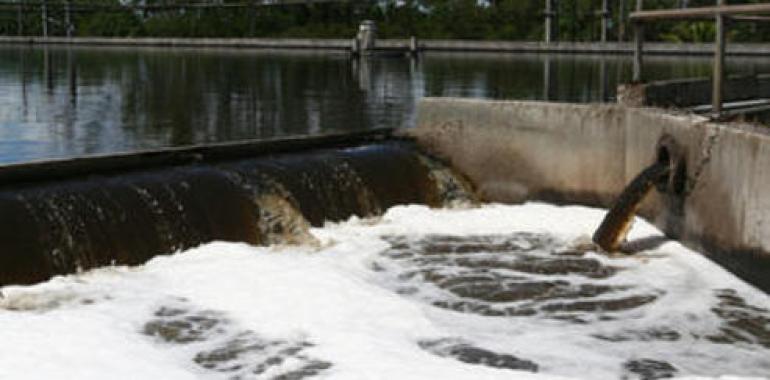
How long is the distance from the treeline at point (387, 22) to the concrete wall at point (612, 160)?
49979mm

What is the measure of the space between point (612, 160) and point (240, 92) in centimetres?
2058

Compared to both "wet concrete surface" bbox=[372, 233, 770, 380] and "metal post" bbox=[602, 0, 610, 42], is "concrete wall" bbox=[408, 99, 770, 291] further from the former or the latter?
"metal post" bbox=[602, 0, 610, 42]

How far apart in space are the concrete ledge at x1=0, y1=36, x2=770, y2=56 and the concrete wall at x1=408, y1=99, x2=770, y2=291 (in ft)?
134

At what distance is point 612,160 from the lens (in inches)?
530

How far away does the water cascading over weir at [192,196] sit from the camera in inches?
405

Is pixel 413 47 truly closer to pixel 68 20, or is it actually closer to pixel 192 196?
pixel 68 20

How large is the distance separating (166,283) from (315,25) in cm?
7941

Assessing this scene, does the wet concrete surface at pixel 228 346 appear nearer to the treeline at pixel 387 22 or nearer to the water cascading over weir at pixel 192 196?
the water cascading over weir at pixel 192 196

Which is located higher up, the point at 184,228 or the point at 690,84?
the point at 690,84

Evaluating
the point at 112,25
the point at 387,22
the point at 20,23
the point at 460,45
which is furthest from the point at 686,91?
the point at 20,23

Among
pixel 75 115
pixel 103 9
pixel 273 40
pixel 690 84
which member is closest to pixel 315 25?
pixel 273 40

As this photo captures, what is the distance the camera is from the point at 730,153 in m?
10.5

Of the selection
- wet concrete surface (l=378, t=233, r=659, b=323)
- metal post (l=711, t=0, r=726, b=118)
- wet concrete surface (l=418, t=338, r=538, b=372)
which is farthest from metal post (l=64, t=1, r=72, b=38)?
wet concrete surface (l=418, t=338, r=538, b=372)

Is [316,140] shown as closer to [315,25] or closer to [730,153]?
[730,153]
